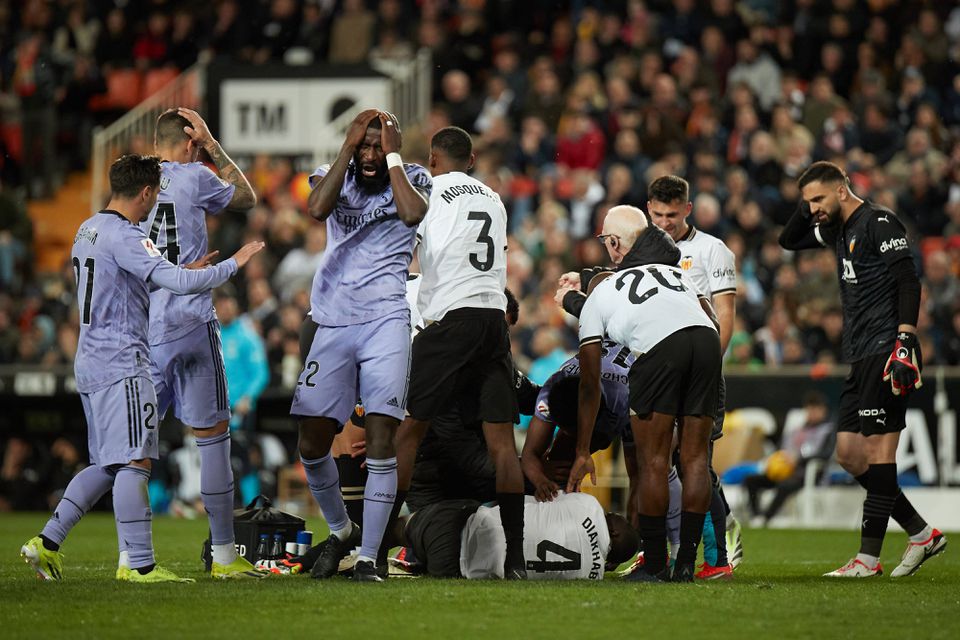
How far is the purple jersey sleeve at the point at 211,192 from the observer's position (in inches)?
330

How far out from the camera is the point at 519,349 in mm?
16891

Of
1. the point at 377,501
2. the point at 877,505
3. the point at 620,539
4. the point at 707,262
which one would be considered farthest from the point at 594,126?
the point at 377,501

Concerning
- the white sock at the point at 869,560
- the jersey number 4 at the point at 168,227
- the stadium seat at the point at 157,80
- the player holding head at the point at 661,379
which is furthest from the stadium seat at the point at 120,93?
the white sock at the point at 869,560

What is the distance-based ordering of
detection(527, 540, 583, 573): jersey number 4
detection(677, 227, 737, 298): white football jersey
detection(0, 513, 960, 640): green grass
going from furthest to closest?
detection(677, 227, 737, 298): white football jersey < detection(527, 540, 583, 573): jersey number 4 < detection(0, 513, 960, 640): green grass

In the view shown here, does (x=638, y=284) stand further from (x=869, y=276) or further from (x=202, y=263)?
(x=202, y=263)

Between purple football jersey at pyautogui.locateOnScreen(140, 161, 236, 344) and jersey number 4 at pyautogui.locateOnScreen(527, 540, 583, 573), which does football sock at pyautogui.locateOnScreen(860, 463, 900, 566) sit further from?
purple football jersey at pyautogui.locateOnScreen(140, 161, 236, 344)

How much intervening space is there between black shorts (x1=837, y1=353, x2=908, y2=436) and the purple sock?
12.2ft

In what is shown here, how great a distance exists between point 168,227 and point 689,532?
3251 mm

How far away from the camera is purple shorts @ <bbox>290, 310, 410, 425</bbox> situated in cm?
793

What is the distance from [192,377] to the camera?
26.9 ft

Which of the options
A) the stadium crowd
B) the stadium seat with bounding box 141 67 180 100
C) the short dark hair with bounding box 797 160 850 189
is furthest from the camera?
the stadium seat with bounding box 141 67 180 100

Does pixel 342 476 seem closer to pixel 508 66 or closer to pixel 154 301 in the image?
pixel 154 301

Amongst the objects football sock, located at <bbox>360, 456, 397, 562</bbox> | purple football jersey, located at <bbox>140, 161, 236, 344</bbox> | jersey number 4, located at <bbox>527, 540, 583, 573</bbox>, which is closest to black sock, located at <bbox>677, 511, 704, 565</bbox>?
jersey number 4, located at <bbox>527, 540, 583, 573</bbox>

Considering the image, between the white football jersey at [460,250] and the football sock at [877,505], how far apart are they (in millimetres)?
2533
